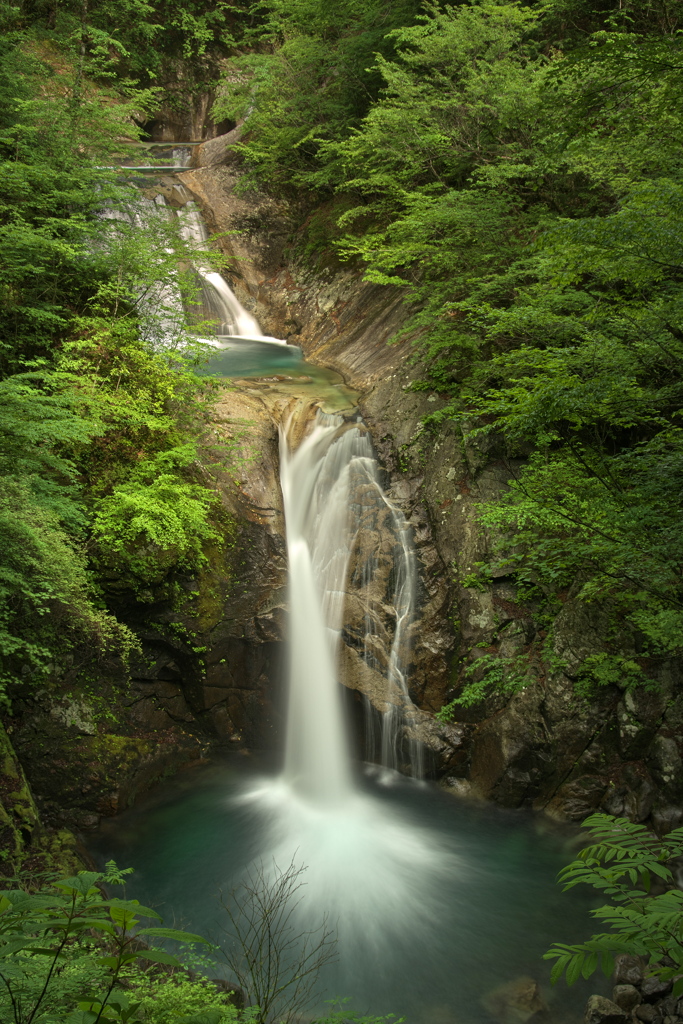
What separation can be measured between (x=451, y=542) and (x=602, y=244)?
4557 mm

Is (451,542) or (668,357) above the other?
(668,357)

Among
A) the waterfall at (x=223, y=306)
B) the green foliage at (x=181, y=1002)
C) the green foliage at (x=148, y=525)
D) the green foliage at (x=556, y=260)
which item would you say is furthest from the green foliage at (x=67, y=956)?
the waterfall at (x=223, y=306)

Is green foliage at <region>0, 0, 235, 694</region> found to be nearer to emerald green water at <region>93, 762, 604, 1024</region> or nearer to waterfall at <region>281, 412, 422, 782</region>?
waterfall at <region>281, 412, 422, 782</region>

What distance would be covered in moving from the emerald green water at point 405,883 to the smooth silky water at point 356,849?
1 centimetres

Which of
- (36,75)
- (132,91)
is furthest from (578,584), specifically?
(36,75)

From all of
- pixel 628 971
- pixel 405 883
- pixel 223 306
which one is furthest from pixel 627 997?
pixel 223 306

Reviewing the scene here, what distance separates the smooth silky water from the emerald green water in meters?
0.01

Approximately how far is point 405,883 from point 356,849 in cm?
67

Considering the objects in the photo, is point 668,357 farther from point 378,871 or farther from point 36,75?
point 36,75

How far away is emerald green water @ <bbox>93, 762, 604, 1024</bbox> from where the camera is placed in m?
4.96

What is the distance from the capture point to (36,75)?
36.0 ft

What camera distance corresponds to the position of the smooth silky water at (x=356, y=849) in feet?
16.8

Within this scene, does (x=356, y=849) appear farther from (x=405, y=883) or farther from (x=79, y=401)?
(x=79, y=401)

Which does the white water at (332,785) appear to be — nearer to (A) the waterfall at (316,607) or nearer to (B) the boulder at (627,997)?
(A) the waterfall at (316,607)
